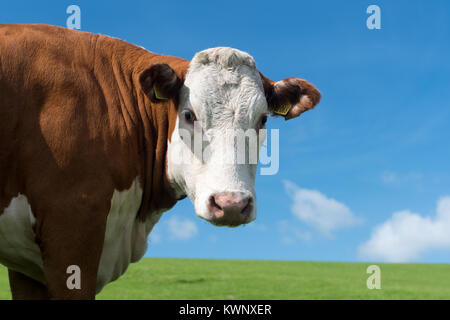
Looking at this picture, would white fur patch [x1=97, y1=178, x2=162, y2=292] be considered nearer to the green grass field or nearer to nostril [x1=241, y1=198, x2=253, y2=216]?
nostril [x1=241, y1=198, x2=253, y2=216]

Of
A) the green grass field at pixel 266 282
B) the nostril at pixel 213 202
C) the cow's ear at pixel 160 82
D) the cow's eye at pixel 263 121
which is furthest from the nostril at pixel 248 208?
the green grass field at pixel 266 282

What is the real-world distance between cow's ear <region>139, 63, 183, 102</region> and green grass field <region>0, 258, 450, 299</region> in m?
8.18

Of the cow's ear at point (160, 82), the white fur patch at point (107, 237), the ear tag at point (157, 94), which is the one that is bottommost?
the white fur patch at point (107, 237)

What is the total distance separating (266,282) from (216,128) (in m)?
10.5

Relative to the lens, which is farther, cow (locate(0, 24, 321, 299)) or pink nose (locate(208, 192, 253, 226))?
cow (locate(0, 24, 321, 299))

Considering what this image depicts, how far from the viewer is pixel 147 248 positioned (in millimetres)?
5594

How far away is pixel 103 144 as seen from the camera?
179 inches

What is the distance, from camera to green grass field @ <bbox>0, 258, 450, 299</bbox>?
1267 centimetres

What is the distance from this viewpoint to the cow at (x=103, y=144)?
4348mm

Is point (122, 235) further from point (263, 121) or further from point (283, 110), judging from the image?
point (283, 110)

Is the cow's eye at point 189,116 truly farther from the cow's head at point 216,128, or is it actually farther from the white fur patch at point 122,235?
the white fur patch at point 122,235

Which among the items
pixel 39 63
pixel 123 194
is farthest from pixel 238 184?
pixel 39 63

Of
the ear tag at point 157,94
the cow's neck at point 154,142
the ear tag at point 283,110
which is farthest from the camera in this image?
the ear tag at point 283,110

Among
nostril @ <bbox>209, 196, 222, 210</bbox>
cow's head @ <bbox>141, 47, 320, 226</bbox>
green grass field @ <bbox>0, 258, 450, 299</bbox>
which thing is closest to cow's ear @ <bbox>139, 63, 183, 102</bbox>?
cow's head @ <bbox>141, 47, 320, 226</bbox>
